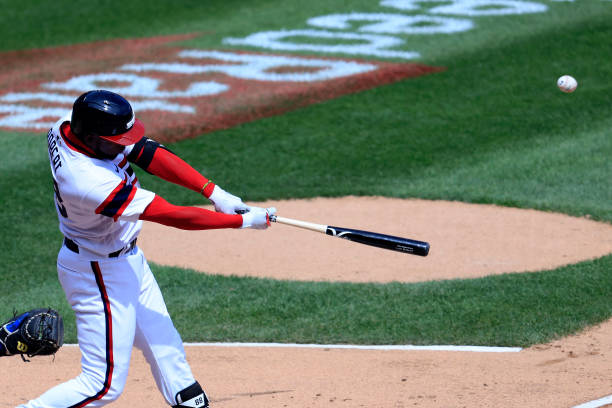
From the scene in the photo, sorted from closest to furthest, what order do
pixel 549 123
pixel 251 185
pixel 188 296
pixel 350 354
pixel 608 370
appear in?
pixel 608 370 → pixel 350 354 → pixel 188 296 → pixel 251 185 → pixel 549 123

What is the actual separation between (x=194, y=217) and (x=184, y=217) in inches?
2.3

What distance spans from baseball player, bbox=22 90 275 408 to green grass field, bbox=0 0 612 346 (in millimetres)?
2078

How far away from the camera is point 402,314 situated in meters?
7.64

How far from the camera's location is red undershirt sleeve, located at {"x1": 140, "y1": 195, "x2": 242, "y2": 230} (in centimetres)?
497

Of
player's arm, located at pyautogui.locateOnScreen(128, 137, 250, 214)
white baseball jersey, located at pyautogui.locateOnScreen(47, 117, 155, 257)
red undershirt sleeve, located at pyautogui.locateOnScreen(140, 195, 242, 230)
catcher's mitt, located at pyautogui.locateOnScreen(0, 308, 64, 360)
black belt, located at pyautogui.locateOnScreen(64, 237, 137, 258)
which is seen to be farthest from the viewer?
player's arm, located at pyautogui.locateOnScreen(128, 137, 250, 214)

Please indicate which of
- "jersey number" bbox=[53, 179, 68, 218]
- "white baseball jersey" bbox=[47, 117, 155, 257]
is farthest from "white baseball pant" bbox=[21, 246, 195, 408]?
"jersey number" bbox=[53, 179, 68, 218]

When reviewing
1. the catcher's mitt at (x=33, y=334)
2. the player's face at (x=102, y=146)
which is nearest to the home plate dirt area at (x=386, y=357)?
the catcher's mitt at (x=33, y=334)

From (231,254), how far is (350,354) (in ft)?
10.5

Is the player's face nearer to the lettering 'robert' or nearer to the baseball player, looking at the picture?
the baseball player

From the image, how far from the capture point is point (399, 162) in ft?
41.6

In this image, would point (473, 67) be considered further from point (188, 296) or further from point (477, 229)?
point (188, 296)

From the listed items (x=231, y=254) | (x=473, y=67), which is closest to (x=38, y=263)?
(x=231, y=254)

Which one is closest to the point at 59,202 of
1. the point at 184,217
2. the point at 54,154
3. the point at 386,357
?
the point at 54,154

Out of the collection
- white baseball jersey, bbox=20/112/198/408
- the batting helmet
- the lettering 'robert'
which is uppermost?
the batting helmet
